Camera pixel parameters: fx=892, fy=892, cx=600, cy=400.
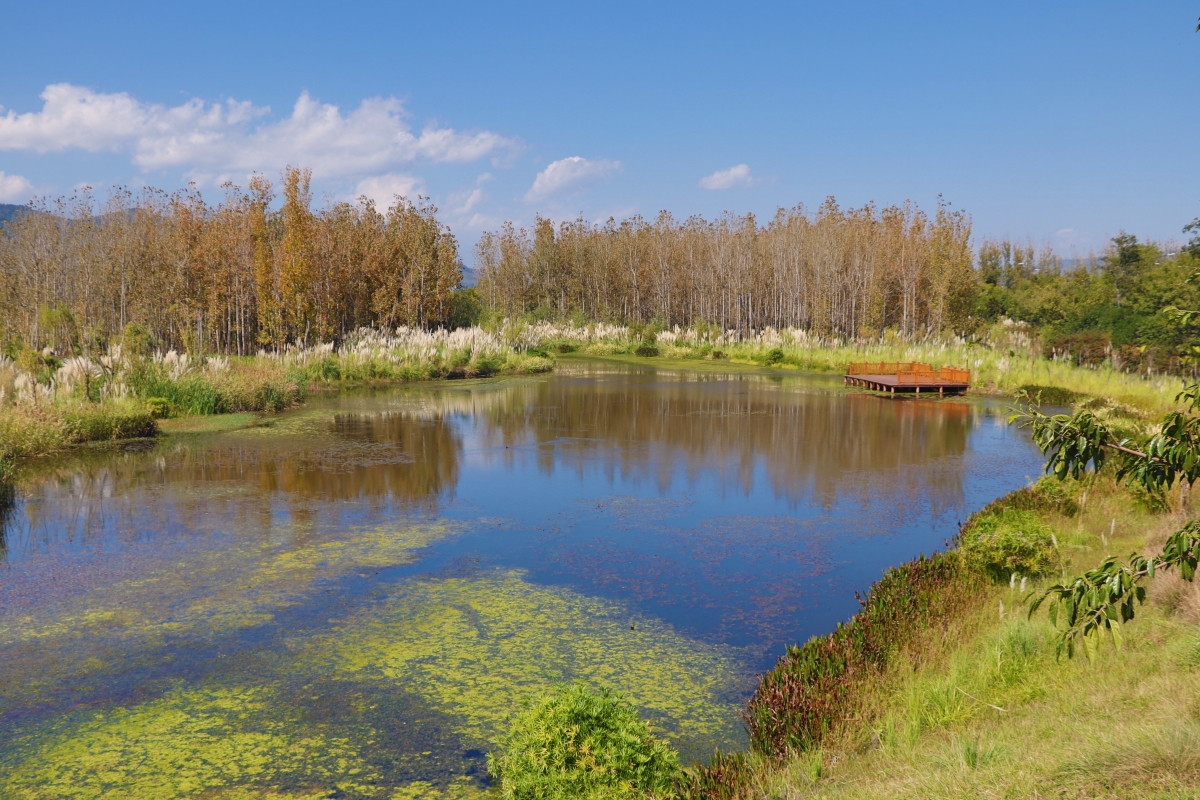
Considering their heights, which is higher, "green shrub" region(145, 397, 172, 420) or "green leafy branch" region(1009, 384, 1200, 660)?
"green leafy branch" region(1009, 384, 1200, 660)

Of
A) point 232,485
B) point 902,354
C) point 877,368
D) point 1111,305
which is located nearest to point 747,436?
point 232,485

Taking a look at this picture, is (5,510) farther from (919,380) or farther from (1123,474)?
(919,380)

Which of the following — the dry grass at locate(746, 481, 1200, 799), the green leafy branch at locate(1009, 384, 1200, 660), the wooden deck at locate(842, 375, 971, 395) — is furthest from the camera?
the wooden deck at locate(842, 375, 971, 395)

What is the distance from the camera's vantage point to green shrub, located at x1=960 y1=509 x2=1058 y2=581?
789cm

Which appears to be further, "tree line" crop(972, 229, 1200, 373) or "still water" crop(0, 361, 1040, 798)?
"tree line" crop(972, 229, 1200, 373)

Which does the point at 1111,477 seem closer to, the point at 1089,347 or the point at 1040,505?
the point at 1040,505

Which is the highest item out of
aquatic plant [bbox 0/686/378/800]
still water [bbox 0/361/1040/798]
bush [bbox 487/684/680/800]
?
bush [bbox 487/684/680/800]

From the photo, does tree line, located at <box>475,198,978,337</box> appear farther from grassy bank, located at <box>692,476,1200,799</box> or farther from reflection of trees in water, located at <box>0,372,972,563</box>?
grassy bank, located at <box>692,476,1200,799</box>

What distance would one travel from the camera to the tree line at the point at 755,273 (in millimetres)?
45750

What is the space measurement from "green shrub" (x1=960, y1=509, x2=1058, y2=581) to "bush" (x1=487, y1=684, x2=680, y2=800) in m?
4.75

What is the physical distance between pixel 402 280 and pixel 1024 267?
53.1m

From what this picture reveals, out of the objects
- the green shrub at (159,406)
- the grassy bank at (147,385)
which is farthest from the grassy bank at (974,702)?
the green shrub at (159,406)

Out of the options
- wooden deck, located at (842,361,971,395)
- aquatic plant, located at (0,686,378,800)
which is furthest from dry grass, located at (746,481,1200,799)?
wooden deck, located at (842,361,971,395)

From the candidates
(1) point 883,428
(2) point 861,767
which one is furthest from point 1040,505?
(1) point 883,428
